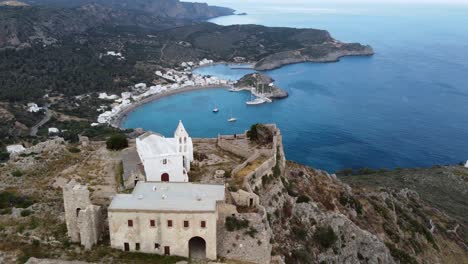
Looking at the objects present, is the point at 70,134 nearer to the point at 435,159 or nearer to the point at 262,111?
the point at 262,111

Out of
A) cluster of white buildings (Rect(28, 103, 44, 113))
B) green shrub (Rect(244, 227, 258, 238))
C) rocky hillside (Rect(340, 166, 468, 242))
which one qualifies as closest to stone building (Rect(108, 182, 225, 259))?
green shrub (Rect(244, 227, 258, 238))

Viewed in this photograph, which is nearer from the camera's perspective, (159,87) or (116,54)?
(159,87)

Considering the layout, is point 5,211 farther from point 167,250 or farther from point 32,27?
point 32,27

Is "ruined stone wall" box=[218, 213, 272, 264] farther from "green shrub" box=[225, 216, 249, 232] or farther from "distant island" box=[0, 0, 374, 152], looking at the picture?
"distant island" box=[0, 0, 374, 152]

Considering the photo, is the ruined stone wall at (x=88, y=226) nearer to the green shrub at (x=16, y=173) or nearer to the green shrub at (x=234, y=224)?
the green shrub at (x=234, y=224)

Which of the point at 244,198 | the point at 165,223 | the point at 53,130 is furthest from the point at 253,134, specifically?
the point at 53,130
